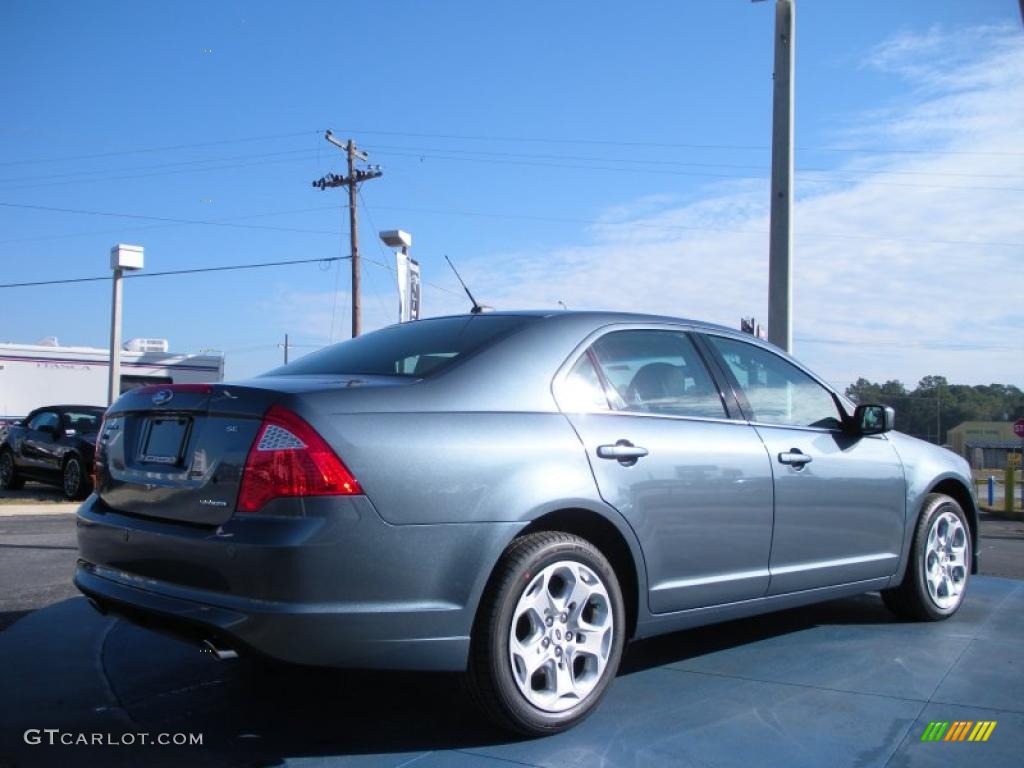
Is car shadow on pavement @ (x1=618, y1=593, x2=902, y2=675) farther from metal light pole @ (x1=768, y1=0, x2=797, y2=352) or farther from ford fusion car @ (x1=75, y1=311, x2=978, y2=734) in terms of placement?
metal light pole @ (x1=768, y1=0, x2=797, y2=352)

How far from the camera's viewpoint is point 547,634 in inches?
128

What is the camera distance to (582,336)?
374cm

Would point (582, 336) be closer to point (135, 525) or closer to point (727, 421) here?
point (727, 421)

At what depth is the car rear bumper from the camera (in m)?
2.79

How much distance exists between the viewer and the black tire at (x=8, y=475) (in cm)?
1565

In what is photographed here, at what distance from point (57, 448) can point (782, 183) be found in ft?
37.6

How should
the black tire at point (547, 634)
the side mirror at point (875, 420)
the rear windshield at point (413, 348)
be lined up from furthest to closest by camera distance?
the side mirror at point (875, 420)
the rear windshield at point (413, 348)
the black tire at point (547, 634)

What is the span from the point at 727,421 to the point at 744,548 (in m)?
0.56

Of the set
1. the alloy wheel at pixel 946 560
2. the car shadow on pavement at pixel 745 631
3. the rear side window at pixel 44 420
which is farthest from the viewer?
the rear side window at pixel 44 420

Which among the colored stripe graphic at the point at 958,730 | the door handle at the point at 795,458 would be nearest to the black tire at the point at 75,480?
the door handle at the point at 795,458

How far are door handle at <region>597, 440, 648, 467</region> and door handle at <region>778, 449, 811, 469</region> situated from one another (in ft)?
3.06

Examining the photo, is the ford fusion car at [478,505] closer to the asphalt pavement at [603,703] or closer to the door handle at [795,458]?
the door handle at [795,458]

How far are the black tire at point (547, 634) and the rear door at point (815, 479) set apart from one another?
108cm

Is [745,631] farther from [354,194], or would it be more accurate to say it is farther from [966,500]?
[354,194]
